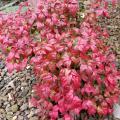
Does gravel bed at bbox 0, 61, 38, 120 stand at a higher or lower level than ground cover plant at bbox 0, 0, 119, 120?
lower

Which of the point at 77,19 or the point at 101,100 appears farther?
the point at 77,19

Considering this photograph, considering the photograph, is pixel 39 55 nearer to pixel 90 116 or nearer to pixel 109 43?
pixel 90 116

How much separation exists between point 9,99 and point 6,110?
4.9 inches

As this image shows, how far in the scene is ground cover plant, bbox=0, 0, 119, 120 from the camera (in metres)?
2.23

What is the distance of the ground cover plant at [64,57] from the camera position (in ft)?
7.32

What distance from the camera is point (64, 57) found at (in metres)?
2.21

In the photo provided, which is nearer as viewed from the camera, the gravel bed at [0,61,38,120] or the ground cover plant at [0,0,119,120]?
the ground cover plant at [0,0,119,120]

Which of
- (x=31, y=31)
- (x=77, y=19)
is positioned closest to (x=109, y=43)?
(x=77, y=19)

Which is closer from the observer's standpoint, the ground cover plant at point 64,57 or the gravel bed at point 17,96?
the ground cover plant at point 64,57

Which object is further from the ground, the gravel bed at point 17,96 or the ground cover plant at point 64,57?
the ground cover plant at point 64,57

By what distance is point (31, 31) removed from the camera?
2568 mm

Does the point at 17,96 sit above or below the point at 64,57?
below

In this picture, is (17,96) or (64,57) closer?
(64,57)

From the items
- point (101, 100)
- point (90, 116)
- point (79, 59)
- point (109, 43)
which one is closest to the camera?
point (79, 59)
